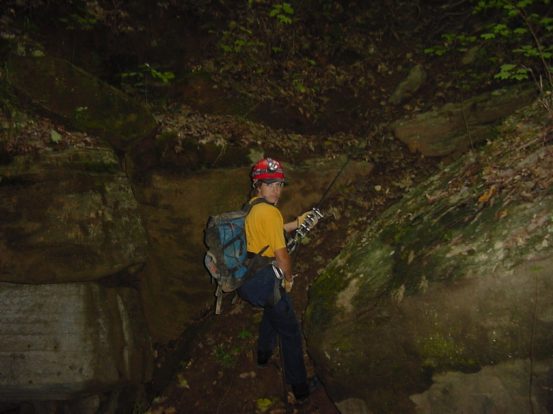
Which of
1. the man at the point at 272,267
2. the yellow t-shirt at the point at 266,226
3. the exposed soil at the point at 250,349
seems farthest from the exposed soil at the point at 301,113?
the yellow t-shirt at the point at 266,226

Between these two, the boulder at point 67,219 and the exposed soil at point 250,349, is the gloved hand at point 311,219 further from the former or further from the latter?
the boulder at point 67,219

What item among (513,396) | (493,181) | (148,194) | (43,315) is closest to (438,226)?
(493,181)

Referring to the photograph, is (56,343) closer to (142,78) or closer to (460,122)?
(142,78)

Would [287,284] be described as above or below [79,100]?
below

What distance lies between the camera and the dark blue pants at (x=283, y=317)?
4.67 metres

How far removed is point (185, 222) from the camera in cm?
689

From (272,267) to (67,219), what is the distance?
12.4 feet

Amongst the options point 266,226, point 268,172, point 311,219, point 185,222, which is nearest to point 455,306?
point 266,226

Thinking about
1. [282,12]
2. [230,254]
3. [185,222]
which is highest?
[282,12]

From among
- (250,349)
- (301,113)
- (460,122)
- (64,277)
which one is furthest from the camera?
(301,113)

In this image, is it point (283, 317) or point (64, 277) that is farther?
point (64, 277)

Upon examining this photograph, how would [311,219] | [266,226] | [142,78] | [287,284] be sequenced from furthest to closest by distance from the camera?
[142,78]
[311,219]
[287,284]
[266,226]

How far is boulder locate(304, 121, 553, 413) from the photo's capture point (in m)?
3.29

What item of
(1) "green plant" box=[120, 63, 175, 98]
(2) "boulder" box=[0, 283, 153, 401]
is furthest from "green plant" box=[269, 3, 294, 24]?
(2) "boulder" box=[0, 283, 153, 401]
